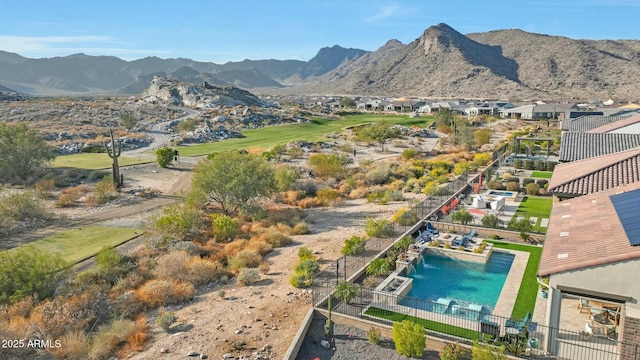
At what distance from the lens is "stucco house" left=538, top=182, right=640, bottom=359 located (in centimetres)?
1092

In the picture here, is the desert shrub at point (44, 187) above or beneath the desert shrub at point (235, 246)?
above

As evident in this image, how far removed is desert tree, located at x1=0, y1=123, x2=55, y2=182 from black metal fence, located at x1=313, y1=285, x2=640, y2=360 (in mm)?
41349

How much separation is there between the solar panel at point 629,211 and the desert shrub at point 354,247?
440 inches

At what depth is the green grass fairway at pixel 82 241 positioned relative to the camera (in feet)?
74.7

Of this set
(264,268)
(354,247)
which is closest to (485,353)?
(354,247)

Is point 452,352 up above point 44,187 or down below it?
below

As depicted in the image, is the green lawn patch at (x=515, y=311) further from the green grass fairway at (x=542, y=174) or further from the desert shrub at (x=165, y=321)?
the green grass fairway at (x=542, y=174)

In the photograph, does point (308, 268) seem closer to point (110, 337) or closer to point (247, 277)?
point (247, 277)

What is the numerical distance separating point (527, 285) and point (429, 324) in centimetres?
601

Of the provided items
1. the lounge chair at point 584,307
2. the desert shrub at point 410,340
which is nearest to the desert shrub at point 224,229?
the desert shrub at point 410,340

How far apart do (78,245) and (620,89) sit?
212787 millimetres

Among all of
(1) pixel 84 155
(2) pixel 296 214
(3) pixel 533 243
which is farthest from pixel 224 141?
(3) pixel 533 243

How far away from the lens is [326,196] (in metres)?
34.8

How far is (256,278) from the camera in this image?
19406mm
